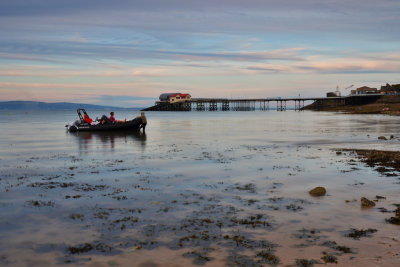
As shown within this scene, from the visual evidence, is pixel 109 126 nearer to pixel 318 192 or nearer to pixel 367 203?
pixel 318 192

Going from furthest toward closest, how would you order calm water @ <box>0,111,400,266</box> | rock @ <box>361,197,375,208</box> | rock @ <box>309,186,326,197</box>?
rock @ <box>309,186,326,197</box>
rock @ <box>361,197,375,208</box>
calm water @ <box>0,111,400,266</box>

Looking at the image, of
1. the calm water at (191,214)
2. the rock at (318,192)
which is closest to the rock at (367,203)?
the calm water at (191,214)

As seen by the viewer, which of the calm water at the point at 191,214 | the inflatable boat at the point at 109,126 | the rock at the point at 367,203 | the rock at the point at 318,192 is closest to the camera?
the calm water at the point at 191,214

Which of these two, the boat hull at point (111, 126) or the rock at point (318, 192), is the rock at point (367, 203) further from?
the boat hull at point (111, 126)

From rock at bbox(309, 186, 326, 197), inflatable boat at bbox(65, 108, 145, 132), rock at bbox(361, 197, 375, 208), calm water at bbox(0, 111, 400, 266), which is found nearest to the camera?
calm water at bbox(0, 111, 400, 266)

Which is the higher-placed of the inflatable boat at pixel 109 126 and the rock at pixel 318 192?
the inflatable boat at pixel 109 126

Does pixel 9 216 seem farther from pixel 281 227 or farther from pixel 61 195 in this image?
pixel 281 227

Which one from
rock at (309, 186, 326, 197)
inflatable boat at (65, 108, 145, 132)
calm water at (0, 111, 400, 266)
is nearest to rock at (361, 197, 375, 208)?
calm water at (0, 111, 400, 266)

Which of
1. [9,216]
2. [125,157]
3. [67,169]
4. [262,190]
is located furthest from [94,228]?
[125,157]

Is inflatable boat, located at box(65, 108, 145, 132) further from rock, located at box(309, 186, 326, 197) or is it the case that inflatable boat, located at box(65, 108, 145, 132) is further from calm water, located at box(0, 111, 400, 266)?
rock, located at box(309, 186, 326, 197)

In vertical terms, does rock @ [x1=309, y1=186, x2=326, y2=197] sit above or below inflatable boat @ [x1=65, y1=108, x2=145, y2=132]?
below

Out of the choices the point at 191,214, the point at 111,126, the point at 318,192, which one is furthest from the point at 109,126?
the point at 191,214

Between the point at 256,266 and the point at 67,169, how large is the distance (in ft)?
42.4

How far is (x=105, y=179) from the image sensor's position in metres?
15.3
